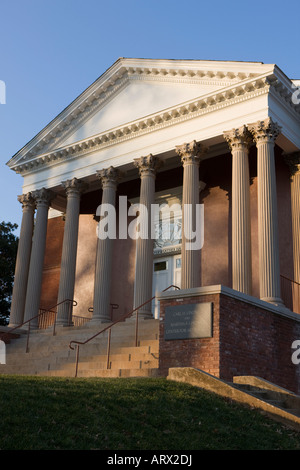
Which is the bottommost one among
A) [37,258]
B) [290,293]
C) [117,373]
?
[117,373]

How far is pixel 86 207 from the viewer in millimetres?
28391

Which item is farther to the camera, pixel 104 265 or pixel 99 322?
pixel 104 265

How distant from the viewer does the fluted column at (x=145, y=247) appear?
66.6ft

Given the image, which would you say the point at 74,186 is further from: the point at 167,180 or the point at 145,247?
the point at 145,247

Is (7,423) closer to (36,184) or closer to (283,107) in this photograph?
(283,107)

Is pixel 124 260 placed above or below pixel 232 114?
below

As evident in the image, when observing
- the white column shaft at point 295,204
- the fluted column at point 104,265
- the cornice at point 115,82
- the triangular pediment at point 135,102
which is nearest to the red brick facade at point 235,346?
the white column shaft at point 295,204

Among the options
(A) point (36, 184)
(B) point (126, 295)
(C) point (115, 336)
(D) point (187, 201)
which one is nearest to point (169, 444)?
(C) point (115, 336)

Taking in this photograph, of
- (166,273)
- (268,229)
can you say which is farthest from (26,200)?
(268,229)

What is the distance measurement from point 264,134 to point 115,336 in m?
8.49

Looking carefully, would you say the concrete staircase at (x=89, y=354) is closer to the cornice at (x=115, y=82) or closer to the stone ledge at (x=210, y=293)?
the stone ledge at (x=210, y=293)

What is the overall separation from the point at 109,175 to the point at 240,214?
22.6 ft

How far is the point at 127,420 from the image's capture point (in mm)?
8312

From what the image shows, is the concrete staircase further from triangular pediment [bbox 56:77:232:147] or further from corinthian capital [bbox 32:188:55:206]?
triangular pediment [bbox 56:77:232:147]
